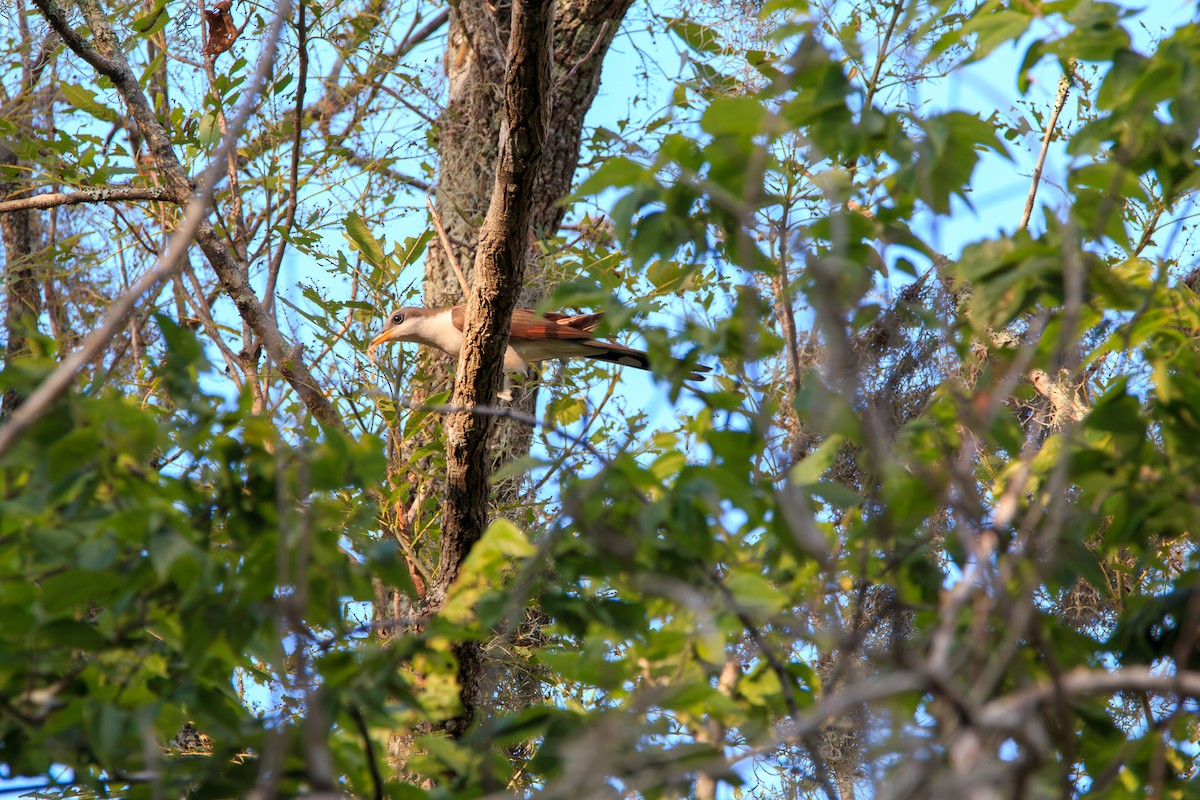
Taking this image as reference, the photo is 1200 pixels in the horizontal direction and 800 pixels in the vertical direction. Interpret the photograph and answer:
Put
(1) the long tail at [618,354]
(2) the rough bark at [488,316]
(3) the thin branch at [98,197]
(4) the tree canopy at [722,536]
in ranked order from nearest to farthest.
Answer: (4) the tree canopy at [722,536] → (2) the rough bark at [488,316] → (3) the thin branch at [98,197] → (1) the long tail at [618,354]

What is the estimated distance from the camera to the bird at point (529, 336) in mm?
5547

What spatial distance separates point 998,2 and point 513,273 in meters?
2.17

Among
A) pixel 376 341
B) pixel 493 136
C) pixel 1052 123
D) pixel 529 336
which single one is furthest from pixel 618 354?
pixel 1052 123

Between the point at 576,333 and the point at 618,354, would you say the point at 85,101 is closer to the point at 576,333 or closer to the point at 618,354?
the point at 576,333

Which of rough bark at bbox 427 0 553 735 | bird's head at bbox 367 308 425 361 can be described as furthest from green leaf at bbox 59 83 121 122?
rough bark at bbox 427 0 553 735

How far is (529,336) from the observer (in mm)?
5902

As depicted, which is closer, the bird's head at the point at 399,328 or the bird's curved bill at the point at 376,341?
the bird's curved bill at the point at 376,341

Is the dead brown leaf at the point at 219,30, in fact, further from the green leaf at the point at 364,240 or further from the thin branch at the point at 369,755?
the thin branch at the point at 369,755

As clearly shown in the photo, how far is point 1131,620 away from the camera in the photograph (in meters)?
2.17

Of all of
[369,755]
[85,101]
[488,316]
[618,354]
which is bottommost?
[369,755]

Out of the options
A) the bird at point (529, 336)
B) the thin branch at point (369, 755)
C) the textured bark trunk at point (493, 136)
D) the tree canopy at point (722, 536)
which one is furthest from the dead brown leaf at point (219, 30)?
the thin branch at point (369, 755)

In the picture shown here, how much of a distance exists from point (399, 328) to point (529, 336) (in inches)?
29.0

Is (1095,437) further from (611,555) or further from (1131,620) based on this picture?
(611,555)

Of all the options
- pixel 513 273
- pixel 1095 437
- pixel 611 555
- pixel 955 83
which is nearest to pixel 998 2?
pixel 955 83
